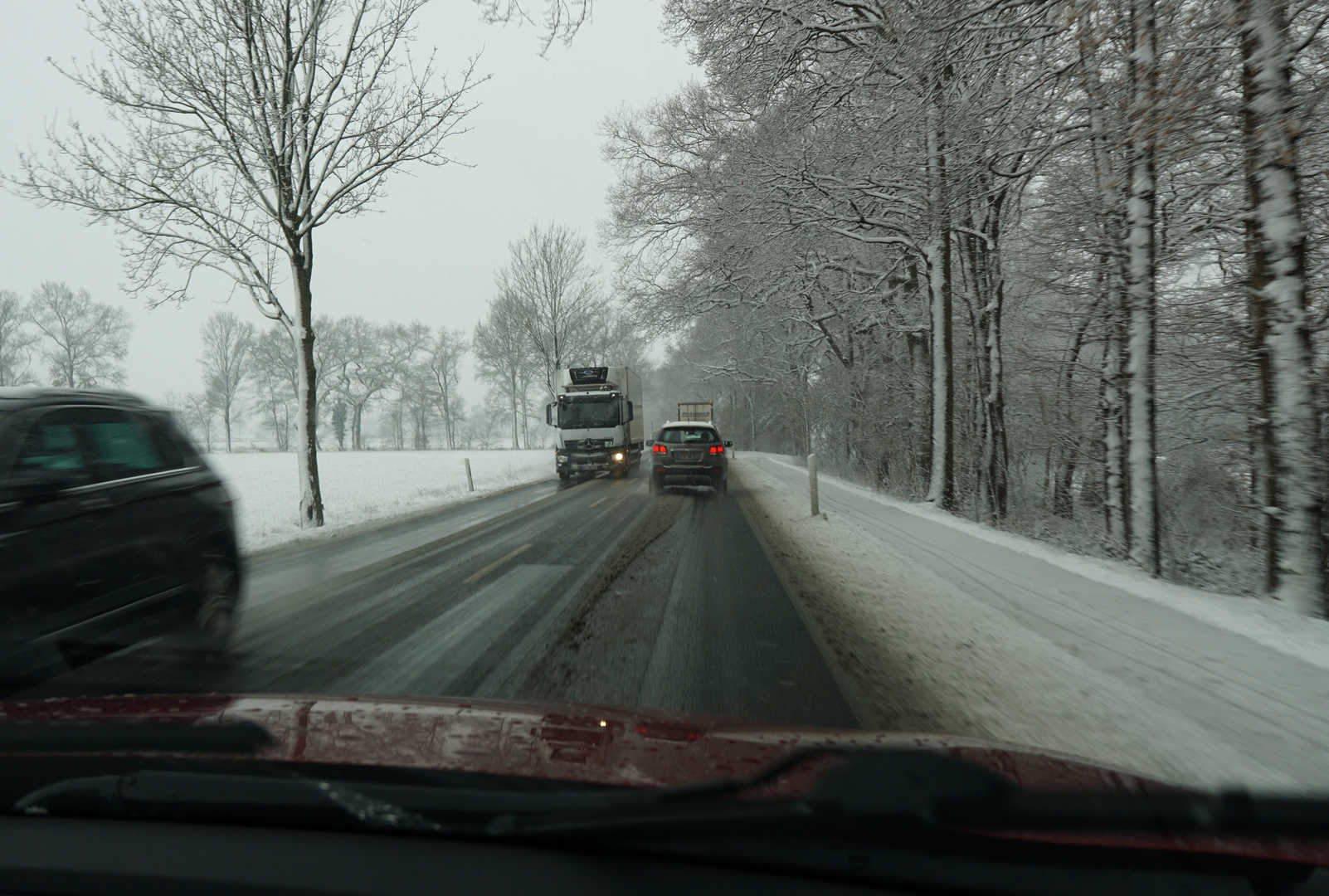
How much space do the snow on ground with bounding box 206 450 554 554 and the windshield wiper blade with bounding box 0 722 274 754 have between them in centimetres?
395

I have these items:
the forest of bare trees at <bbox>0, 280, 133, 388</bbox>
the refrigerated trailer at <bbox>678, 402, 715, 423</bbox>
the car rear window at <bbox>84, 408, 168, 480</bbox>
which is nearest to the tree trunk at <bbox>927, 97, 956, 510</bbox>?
the car rear window at <bbox>84, 408, 168, 480</bbox>

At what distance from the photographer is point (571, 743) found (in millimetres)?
2195

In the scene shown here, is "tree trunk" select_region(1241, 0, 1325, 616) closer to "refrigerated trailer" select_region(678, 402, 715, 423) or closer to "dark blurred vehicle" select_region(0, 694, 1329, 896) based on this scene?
"dark blurred vehicle" select_region(0, 694, 1329, 896)

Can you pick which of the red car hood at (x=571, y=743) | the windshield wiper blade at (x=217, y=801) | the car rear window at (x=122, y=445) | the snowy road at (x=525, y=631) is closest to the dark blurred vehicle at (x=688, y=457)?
the snowy road at (x=525, y=631)

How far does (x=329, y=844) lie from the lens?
1.70 metres

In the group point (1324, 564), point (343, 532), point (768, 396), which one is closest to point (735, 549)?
point (1324, 564)

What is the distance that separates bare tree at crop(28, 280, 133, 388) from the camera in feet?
131

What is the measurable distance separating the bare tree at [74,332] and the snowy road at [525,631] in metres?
41.2

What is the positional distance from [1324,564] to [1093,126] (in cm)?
668

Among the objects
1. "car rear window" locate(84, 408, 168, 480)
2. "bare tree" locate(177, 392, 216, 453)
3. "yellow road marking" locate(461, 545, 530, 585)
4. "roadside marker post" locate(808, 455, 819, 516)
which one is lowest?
"yellow road marking" locate(461, 545, 530, 585)

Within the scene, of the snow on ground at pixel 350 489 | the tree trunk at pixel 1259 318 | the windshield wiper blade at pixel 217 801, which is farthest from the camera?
the snow on ground at pixel 350 489

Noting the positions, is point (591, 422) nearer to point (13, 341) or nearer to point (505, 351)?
point (505, 351)

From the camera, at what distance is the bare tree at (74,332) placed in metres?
39.8

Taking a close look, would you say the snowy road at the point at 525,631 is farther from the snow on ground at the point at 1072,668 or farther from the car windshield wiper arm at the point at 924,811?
the car windshield wiper arm at the point at 924,811
